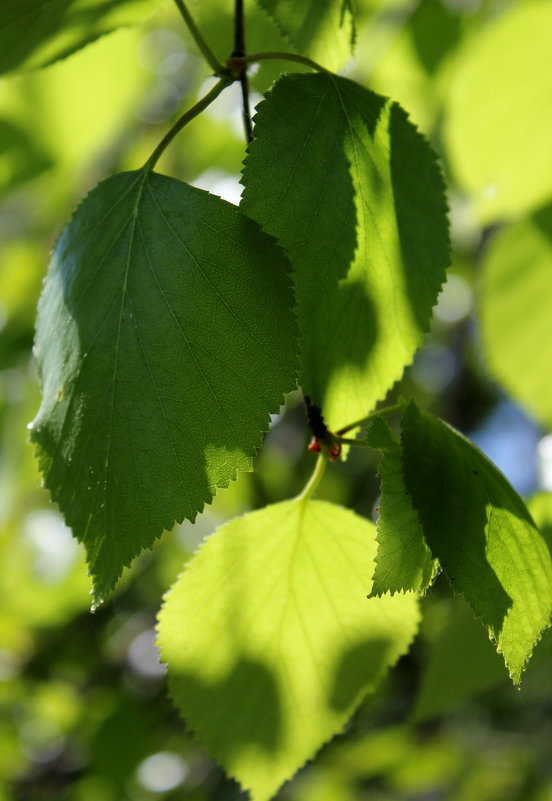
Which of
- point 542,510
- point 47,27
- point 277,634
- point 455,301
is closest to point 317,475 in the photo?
point 277,634

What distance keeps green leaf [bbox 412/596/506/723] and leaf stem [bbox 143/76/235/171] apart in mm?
743

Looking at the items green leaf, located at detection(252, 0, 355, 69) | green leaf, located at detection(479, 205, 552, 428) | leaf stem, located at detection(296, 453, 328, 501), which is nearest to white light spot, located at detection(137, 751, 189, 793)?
green leaf, located at detection(479, 205, 552, 428)

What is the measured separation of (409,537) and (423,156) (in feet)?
1.15

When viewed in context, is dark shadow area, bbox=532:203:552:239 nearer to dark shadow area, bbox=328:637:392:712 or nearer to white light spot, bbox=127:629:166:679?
dark shadow area, bbox=328:637:392:712

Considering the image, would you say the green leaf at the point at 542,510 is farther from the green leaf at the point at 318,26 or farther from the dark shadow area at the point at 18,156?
the dark shadow area at the point at 18,156

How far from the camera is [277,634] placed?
878 mm

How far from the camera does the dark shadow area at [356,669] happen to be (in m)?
0.91

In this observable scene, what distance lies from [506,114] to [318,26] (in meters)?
0.78

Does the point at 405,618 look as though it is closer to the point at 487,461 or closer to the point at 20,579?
the point at 487,461

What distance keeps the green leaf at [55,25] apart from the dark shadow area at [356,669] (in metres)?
0.65

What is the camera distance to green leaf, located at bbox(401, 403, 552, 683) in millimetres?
653

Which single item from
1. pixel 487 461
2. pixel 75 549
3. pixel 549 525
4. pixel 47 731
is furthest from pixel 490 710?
pixel 487 461

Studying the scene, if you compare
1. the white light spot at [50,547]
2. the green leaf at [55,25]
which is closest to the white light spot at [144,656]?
the white light spot at [50,547]

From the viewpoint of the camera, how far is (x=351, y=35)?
0.80 metres
